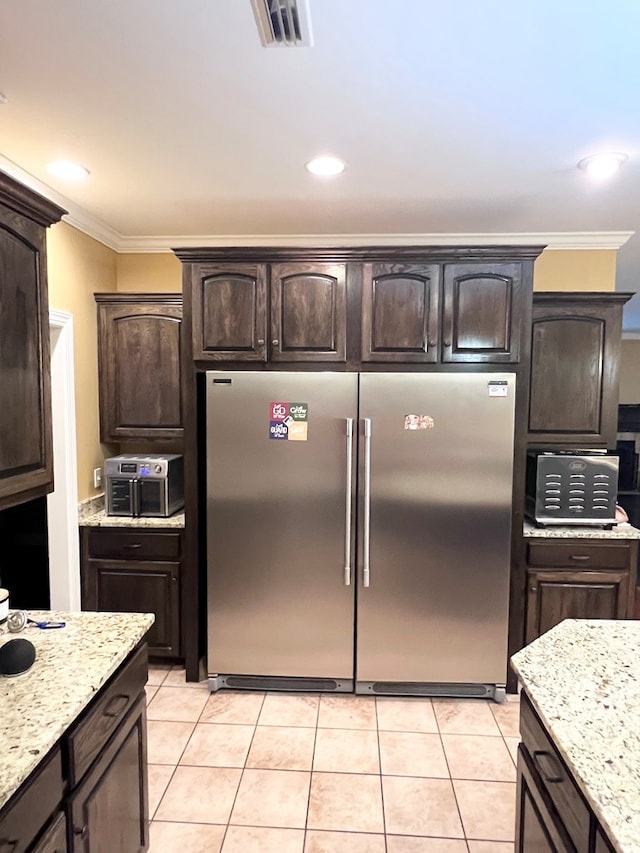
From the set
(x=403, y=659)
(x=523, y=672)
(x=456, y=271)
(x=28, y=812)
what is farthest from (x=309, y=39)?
(x=403, y=659)

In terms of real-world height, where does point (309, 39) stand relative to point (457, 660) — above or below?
above

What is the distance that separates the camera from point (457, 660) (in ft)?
8.82

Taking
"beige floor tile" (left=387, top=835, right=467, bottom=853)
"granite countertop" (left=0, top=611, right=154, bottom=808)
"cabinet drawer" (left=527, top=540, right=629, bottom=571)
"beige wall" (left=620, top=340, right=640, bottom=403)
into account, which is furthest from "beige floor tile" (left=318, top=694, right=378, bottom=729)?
"beige wall" (left=620, top=340, right=640, bottom=403)

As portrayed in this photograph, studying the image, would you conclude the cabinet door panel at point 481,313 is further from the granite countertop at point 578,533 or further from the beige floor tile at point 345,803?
the beige floor tile at point 345,803

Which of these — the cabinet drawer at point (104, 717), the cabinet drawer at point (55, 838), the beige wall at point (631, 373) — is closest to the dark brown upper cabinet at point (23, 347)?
the cabinet drawer at point (104, 717)

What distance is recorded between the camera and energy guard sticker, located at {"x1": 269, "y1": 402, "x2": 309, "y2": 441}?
8.51 ft

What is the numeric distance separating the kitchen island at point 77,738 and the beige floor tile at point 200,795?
0.31 m

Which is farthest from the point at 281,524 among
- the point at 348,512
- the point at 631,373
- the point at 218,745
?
the point at 631,373

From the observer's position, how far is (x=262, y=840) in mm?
1842

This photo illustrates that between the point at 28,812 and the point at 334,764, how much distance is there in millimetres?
1512

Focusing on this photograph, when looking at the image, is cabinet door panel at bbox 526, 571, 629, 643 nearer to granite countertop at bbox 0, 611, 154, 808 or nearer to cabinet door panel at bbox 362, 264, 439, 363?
cabinet door panel at bbox 362, 264, 439, 363

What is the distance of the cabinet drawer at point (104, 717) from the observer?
123cm

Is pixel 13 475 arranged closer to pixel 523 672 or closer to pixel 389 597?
pixel 523 672

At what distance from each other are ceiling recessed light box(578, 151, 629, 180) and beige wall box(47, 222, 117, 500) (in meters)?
2.60
